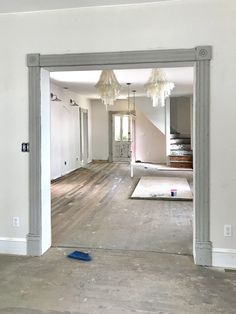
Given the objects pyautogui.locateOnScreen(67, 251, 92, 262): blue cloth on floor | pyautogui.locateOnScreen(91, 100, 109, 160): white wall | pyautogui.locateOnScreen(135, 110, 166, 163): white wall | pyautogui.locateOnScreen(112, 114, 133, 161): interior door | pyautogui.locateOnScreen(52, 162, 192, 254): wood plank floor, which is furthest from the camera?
pyautogui.locateOnScreen(112, 114, 133, 161): interior door

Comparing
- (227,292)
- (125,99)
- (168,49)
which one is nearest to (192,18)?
(168,49)

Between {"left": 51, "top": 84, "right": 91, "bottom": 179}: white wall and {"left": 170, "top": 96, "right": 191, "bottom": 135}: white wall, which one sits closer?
{"left": 51, "top": 84, "right": 91, "bottom": 179}: white wall

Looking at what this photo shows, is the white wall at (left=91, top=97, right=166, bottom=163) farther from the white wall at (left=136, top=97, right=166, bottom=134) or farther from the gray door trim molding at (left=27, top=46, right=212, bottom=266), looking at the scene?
the gray door trim molding at (left=27, top=46, right=212, bottom=266)

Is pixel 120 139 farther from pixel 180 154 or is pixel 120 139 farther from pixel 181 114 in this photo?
pixel 180 154

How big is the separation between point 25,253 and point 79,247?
60 centimetres

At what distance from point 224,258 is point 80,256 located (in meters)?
1.44

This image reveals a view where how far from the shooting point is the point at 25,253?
3.44m

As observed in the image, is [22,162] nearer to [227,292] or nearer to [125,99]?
[227,292]

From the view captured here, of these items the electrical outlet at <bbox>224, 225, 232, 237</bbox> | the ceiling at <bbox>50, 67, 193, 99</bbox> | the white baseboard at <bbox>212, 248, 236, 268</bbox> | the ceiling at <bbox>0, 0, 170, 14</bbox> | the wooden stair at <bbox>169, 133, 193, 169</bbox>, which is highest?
the ceiling at <bbox>50, 67, 193, 99</bbox>

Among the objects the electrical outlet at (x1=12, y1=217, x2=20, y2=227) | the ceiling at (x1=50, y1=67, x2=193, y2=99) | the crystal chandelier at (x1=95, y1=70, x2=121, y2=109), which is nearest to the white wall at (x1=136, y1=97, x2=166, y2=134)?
the ceiling at (x1=50, y1=67, x2=193, y2=99)

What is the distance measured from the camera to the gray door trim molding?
120 inches

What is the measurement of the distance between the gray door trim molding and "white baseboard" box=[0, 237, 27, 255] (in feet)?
0.37

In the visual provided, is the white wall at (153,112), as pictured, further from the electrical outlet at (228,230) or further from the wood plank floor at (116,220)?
the electrical outlet at (228,230)

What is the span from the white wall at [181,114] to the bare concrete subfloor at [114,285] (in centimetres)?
1028
